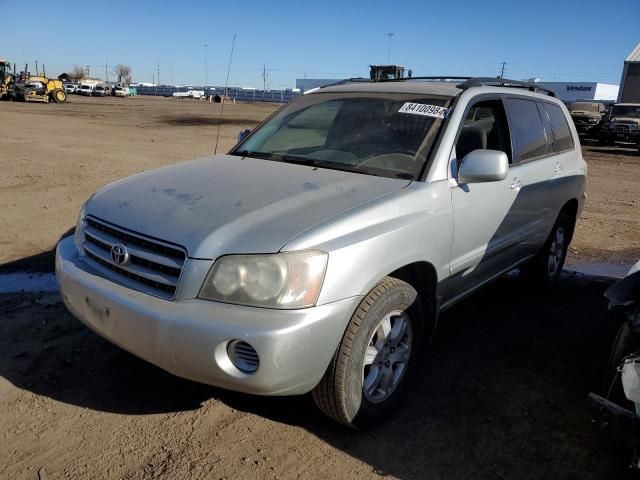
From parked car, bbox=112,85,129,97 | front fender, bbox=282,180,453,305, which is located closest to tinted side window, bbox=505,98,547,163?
front fender, bbox=282,180,453,305

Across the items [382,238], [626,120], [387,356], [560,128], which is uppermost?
[626,120]

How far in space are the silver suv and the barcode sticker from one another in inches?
0.5

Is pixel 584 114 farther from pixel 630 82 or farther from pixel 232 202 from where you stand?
pixel 232 202

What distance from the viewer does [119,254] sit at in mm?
2580

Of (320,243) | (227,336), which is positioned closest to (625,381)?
(320,243)

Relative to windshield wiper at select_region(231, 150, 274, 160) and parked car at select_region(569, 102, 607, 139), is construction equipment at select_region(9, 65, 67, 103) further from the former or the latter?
windshield wiper at select_region(231, 150, 274, 160)

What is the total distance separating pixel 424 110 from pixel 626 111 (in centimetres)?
2359

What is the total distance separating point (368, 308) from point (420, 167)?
103 cm

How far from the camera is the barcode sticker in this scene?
3387 mm

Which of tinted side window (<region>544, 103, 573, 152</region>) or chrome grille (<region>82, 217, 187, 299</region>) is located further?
tinted side window (<region>544, 103, 573, 152</region>)

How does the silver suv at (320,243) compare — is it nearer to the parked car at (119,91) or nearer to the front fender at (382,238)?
the front fender at (382,238)

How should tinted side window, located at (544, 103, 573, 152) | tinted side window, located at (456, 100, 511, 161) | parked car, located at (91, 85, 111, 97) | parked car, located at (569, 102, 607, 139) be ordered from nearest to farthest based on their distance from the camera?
tinted side window, located at (456, 100, 511, 161)
tinted side window, located at (544, 103, 573, 152)
parked car, located at (569, 102, 607, 139)
parked car, located at (91, 85, 111, 97)

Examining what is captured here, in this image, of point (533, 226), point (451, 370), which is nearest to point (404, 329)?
point (451, 370)

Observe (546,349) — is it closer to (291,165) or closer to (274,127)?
(291,165)
